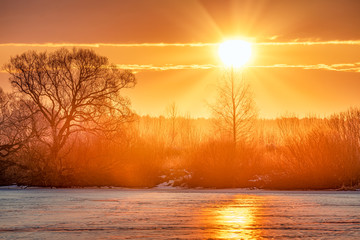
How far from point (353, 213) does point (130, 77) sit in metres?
30.9

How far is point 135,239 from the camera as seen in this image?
1320cm

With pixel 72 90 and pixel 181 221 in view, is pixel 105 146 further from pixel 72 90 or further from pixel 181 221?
pixel 181 221

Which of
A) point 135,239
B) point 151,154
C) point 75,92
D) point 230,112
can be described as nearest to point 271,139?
point 230,112

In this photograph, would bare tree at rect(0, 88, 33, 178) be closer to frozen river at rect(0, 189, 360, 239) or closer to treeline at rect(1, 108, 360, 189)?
treeline at rect(1, 108, 360, 189)

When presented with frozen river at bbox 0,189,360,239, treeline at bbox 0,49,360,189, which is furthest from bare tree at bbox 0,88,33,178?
frozen river at bbox 0,189,360,239

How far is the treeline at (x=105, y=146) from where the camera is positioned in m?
39.4

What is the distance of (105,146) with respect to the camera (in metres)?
46.1

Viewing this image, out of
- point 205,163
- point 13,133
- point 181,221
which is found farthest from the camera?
point 13,133

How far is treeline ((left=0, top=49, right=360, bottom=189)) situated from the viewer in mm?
39375

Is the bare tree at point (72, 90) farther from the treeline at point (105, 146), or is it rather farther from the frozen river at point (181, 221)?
the frozen river at point (181, 221)

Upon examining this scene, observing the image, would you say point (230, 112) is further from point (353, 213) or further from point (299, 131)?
point (353, 213)

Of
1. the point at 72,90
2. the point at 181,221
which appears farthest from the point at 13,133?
the point at 181,221

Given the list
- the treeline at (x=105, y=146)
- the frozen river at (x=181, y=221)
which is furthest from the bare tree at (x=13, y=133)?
the frozen river at (x=181, y=221)

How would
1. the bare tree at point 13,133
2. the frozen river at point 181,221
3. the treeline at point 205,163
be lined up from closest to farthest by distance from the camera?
the frozen river at point 181,221 < the treeline at point 205,163 < the bare tree at point 13,133
